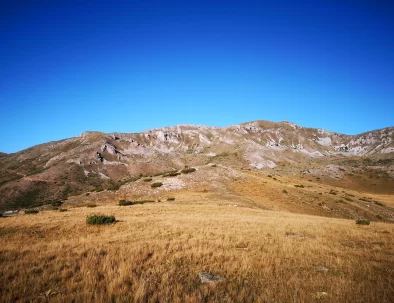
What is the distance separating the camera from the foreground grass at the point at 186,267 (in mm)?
5781

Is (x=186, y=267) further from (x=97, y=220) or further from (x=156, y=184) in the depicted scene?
(x=156, y=184)

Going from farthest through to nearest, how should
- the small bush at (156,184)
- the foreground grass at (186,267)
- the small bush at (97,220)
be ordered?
1. the small bush at (156,184)
2. the small bush at (97,220)
3. the foreground grass at (186,267)

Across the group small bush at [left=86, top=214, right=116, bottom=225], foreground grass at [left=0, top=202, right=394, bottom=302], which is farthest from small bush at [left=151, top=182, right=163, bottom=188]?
foreground grass at [left=0, top=202, right=394, bottom=302]

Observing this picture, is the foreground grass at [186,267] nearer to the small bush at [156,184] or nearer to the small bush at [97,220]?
the small bush at [97,220]

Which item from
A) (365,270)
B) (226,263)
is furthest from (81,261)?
(365,270)

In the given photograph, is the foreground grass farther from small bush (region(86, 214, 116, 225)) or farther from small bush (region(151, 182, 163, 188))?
small bush (region(151, 182, 163, 188))

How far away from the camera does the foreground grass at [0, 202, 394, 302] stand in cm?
578

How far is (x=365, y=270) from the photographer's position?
800 centimetres

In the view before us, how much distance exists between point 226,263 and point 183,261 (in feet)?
5.20

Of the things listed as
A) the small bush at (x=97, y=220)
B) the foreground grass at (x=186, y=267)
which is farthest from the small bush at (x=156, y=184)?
the foreground grass at (x=186, y=267)

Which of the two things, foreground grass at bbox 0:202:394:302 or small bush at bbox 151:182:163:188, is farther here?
small bush at bbox 151:182:163:188

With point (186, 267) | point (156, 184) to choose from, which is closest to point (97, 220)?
point (186, 267)

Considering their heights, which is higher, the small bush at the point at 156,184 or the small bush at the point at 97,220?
the small bush at the point at 156,184

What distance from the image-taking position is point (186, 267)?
7773 millimetres
